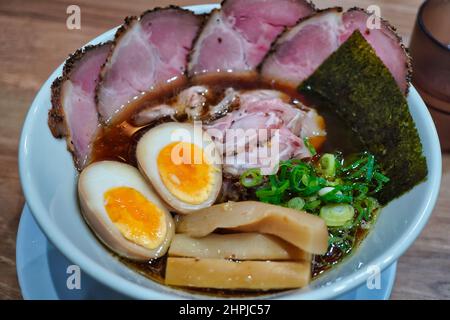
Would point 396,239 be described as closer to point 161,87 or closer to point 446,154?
point 446,154

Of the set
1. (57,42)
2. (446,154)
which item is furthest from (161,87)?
(446,154)

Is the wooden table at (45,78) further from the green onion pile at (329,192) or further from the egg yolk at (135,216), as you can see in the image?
the egg yolk at (135,216)

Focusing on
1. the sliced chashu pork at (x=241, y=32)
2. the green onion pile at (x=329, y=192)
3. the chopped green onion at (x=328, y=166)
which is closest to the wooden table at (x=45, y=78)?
the green onion pile at (x=329, y=192)

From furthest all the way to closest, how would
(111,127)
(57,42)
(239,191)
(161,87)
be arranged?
(57,42) → (161,87) → (111,127) → (239,191)

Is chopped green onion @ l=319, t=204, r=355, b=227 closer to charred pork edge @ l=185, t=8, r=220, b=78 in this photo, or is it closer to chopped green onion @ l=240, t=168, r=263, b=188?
chopped green onion @ l=240, t=168, r=263, b=188

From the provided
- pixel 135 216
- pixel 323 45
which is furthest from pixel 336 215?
pixel 323 45
